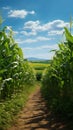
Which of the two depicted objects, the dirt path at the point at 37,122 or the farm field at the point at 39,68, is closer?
the dirt path at the point at 37,122

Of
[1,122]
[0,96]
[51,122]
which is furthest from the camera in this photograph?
[0,96]

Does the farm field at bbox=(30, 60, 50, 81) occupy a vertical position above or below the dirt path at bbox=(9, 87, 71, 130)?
above

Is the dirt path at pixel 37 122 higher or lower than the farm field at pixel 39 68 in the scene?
lower

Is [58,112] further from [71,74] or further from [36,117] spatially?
[71,74]

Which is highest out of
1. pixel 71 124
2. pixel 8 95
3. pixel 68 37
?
pixel 68 37

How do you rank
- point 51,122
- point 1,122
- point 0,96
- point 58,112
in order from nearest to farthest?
1. point 1,122
2. point 51,122
3. point 58,112
4. point 0,96

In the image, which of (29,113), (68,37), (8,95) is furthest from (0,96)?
(68,37)

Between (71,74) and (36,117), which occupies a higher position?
(71,74)

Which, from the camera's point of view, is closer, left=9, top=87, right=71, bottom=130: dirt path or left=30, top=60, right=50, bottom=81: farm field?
left=9, top=87, right=71, bottom=130: dirt path

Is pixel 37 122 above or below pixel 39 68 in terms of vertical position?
below

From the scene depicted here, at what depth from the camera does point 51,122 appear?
7.67 meters

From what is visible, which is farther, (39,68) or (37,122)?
(39,68)

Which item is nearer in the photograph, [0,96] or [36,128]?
[36,128]

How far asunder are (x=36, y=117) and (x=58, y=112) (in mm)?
588
